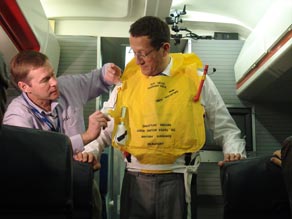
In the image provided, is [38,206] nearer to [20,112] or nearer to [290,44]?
[20,112]

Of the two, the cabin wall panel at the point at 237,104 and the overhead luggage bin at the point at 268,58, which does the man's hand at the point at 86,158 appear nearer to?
the overhead luggage bin at the point at 268,58

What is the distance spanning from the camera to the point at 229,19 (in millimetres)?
4402

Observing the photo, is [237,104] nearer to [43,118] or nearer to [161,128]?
A: [161,128]

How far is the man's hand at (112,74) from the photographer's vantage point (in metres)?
2.55

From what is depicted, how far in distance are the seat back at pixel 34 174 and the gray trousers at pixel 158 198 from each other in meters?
0.68

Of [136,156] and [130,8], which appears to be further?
[130,8]

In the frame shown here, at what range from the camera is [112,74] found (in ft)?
8.37

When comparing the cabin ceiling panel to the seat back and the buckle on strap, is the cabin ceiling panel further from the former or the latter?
the seat back

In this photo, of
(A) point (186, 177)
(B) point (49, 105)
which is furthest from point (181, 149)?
(B) point (49, 105)

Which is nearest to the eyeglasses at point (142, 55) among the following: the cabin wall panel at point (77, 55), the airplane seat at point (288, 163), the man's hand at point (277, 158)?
the man's hand at point (277, 158)

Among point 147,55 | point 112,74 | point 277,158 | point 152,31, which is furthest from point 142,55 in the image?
point 277,158

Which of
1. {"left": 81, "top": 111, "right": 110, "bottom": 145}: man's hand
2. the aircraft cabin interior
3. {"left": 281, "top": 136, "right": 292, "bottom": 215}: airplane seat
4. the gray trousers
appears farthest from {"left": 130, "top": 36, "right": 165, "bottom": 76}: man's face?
{"left": 281, "top": 136, "right": 292, "bottom": 215}: airplane seat

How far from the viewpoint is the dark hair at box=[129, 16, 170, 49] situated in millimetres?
2266

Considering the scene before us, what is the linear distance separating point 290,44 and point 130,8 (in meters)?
2.03
